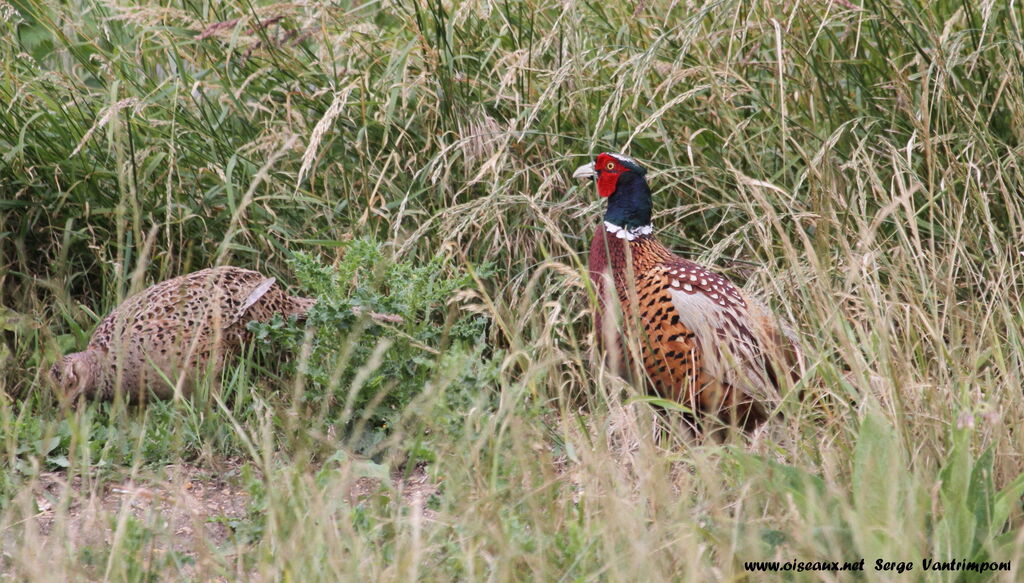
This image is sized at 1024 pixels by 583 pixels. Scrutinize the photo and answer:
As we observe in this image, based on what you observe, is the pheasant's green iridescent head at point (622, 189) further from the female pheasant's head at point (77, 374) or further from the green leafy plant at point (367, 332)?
the female pheasant's head at point (77, 374)

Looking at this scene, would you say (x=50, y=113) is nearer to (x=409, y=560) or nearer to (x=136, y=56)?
(x=136, y=56)

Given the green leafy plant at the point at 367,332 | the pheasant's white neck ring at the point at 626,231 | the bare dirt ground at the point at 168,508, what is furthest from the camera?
the pheasant's white neck ring at the point at 626,231

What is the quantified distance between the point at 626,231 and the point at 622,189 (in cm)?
13

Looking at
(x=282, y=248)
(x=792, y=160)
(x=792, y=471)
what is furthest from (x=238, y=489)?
(x=792, y=160)

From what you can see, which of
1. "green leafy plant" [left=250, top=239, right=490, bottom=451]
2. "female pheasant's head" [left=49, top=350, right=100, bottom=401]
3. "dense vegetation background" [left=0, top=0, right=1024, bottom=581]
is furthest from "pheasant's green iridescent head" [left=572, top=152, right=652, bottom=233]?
"female pheasant's head" [left=49, top=350, right=100, bottom=401]

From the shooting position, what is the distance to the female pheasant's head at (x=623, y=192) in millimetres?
3617

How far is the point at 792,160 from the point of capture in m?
3.62

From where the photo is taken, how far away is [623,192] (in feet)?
12.0

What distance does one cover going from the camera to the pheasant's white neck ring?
142 inches

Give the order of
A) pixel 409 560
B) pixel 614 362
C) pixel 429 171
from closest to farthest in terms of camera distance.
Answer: pixel 409 560
pixel 614 362
pixel 429 171

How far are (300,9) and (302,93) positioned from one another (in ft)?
0.99

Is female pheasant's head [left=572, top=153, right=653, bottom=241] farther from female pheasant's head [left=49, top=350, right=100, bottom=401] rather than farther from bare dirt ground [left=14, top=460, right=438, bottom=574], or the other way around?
female pheasant's head [left=49, top=350, right=100, bottom=401]

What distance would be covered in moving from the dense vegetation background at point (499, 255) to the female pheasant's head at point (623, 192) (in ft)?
0.43

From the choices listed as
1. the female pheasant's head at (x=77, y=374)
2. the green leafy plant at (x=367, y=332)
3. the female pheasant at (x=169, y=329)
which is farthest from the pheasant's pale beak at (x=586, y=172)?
the female pheasant's head at (x=77, y=374)
